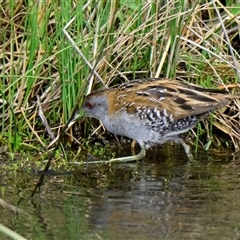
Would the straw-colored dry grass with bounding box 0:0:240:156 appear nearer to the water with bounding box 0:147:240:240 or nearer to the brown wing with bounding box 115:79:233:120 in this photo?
the brown wing with bounding box 115:79:233:120

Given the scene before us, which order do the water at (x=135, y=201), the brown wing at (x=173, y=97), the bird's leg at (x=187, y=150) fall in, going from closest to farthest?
the water at (x=135, y=201) < the brown wing at (x=173, y=97) < the bird's leg at (x=187, y=150)

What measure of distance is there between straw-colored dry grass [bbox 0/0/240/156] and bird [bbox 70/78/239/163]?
0.25 m

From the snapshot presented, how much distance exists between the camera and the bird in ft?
21.0

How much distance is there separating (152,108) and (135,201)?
4.31 feet

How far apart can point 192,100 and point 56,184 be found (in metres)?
1.41

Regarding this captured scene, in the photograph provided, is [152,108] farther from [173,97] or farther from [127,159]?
[127,159]

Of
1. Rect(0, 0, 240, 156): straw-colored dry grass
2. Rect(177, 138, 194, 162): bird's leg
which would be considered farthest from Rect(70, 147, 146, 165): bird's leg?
Rect(0, 0, 240, 156): straw-colored dry grass

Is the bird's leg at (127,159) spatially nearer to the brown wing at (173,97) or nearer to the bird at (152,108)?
the bird at (152,108)

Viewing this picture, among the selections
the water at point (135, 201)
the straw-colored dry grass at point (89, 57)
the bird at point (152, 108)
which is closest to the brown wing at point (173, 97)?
the bird at point (152, 108)

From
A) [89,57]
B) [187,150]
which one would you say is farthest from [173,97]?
[89,57]

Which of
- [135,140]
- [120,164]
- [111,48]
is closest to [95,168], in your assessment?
Answer: [120,164]

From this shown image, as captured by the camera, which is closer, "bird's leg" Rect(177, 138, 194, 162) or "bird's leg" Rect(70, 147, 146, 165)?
"bird's leg" Rect(70, 147, 146, 165)

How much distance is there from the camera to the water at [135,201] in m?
4.62

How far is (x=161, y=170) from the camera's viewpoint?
20.7ft
